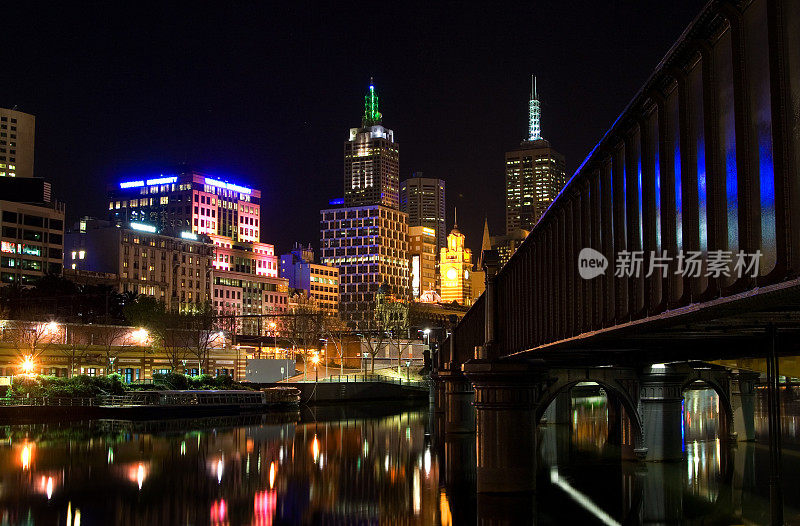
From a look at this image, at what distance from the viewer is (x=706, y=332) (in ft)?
59.9

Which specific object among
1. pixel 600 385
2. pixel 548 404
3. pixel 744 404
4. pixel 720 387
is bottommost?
pixel 744 404

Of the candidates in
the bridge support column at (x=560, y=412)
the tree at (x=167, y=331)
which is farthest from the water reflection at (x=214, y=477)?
the tree at (x=167, y=331)

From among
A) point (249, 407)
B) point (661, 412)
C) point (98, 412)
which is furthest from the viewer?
point (249, 407)

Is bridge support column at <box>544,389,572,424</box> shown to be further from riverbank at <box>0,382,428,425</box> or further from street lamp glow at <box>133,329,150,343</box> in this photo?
street lamp glow at <box>133,329,150,343</box>

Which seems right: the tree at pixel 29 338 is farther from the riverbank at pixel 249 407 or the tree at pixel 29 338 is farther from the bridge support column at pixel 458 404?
the bridge support column at pixel 458 404

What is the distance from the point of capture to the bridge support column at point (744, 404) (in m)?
48.8

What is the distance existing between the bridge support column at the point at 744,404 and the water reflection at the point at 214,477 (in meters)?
17.1

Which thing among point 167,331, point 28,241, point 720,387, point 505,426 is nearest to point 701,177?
point 505,426

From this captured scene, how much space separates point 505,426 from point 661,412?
11.8m

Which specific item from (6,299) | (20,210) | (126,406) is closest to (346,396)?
(126,406)

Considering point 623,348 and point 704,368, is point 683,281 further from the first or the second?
point 704,368

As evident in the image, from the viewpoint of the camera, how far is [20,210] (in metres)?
164

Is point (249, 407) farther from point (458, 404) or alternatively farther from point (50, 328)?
point (458, 404)

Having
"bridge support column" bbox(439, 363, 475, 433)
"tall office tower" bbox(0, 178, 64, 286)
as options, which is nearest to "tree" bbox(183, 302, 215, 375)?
"tall office tower" bbox(0, 178, 64, 286)
